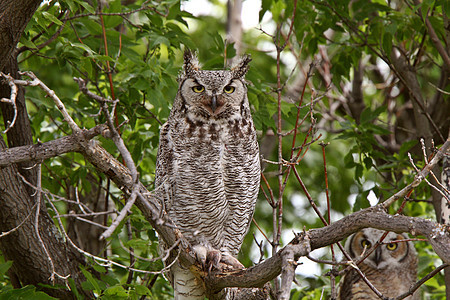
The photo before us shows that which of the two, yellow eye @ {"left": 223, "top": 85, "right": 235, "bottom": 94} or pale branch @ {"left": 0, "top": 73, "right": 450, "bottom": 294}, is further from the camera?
yellow eye @ {"left": 223, "top": 85, "right": 235, "bottom": 94}

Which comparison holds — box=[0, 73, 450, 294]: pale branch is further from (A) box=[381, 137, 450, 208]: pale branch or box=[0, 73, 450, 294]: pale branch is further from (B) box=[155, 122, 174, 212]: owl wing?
(B) box=[155, 122, 174, 212]: owl wing

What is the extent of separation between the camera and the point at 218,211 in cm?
317

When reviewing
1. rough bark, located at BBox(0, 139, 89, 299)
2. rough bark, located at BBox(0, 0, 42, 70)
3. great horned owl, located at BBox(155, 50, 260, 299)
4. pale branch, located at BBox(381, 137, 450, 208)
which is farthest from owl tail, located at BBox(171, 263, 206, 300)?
pale branch, located at BBox(381, 137, 450, 208)

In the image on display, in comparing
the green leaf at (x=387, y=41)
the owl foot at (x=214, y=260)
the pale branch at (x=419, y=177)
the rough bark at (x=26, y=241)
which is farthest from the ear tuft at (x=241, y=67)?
the pale branch at (x=419, y=177)

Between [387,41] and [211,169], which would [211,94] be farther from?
[387,41]

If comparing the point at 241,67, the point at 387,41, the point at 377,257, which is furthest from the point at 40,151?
the point at 377,257

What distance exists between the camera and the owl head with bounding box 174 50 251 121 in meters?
3.08

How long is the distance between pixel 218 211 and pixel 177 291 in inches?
22.6

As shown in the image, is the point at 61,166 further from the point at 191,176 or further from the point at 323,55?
the point at 323,55

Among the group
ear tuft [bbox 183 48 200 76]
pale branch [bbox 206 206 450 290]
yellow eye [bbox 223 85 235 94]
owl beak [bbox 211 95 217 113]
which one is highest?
Answer: ear tuft [bbox 183 48 200 76]

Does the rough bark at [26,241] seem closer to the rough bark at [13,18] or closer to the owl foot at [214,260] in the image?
the rough bark at [13,18]

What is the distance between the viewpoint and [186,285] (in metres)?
3.30

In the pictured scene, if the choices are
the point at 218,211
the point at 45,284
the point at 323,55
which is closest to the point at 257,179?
the point at 218,211

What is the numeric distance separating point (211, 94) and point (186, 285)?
114 cm
